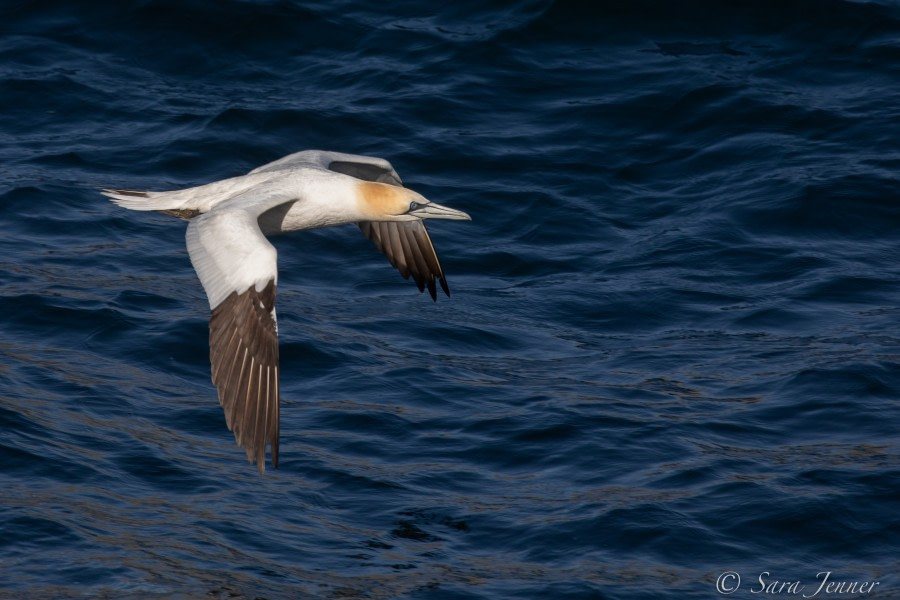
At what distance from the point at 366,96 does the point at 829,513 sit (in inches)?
290

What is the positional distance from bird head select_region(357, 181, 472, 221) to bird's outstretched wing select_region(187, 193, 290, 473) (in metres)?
1.22

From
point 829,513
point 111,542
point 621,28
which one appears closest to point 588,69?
point 621,28

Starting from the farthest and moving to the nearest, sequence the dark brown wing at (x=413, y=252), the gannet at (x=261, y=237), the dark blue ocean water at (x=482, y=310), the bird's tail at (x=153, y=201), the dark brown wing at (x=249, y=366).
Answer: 1. the dark brown wing at (x=413, y=252)
2. the bird's tail at (x=153, y=201)
3. the dark blue ocean water at (x=482, y=310)
4. the gannet at (x=261, y=237)
5. the dark brown wing at (x=249, y=366)

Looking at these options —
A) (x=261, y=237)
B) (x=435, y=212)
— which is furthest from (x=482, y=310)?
(x=261, y=237)

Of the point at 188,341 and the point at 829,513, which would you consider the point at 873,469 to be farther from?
the point at 188,341

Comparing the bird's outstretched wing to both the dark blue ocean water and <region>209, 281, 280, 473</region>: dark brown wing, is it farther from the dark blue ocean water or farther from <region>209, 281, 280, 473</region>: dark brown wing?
the dark blue ocean water

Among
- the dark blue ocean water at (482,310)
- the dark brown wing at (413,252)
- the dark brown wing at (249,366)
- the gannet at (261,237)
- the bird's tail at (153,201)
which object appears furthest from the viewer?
the dark brown wing at (413,252)

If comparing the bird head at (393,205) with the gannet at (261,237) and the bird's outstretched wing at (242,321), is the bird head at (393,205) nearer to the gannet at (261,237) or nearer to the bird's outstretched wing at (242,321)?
the gannet at (261,237)

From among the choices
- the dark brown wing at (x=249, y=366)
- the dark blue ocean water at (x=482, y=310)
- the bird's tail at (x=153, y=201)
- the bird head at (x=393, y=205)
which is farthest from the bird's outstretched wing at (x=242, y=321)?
the bird head at (x=393, y=205)

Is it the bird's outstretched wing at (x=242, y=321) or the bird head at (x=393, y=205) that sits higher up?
the bird head at (x=393, y=205)

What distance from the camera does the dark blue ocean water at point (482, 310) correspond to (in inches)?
347

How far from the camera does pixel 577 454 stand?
9930 mm

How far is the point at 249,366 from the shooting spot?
28.3 feet

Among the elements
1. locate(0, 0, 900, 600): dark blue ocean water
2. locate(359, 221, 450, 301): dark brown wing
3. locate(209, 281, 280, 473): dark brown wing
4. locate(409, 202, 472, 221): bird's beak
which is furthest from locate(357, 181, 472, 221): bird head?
locate(209, 281, 280, 473): dark brown wing
